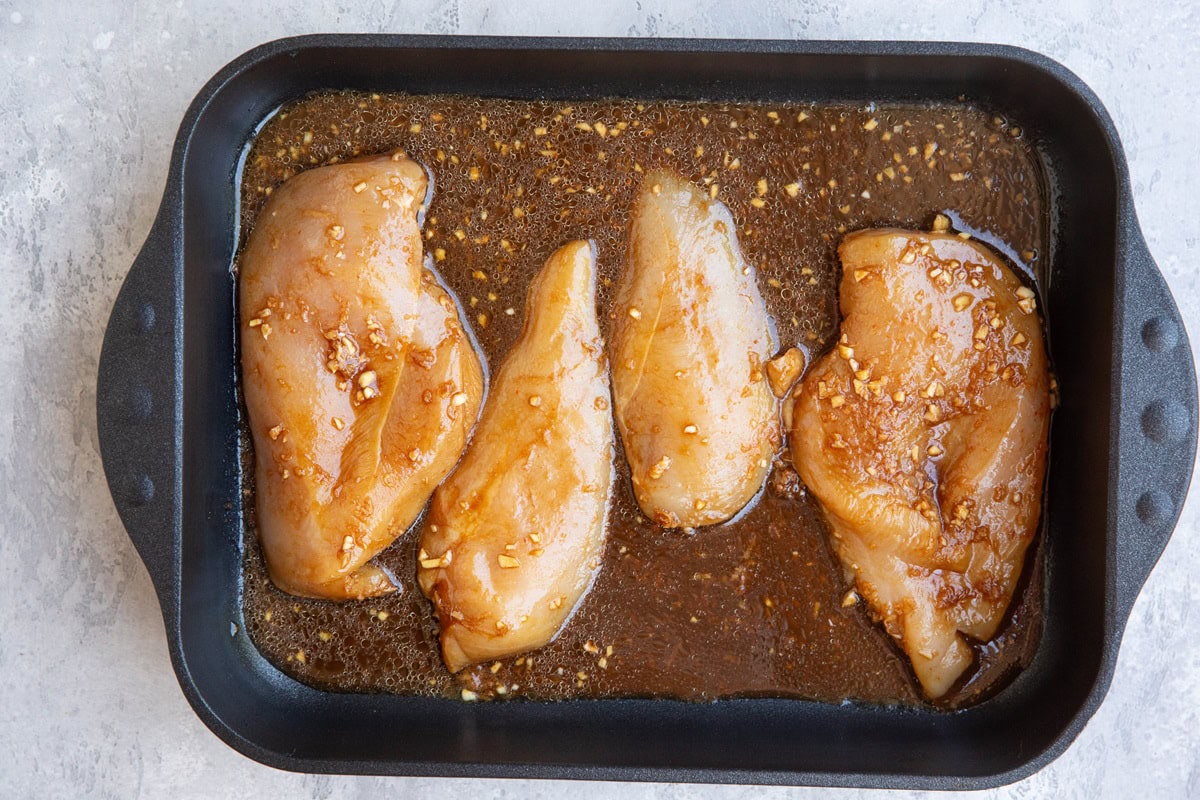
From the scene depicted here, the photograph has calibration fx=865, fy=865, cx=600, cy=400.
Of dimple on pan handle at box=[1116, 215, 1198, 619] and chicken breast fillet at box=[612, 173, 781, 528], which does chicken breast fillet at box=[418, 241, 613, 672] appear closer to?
chicken breast fillet at box=[612, 173, 781, 528]

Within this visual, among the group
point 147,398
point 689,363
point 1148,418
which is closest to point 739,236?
point 689,363

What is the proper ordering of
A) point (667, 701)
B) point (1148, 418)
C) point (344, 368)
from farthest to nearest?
point (667, 701), point (344, 368), point (1148, 418)

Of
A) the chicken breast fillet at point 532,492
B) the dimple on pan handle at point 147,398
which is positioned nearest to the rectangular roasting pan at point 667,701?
the dimple on pan handle at point 147,398

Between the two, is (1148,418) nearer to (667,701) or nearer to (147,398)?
(667,701)

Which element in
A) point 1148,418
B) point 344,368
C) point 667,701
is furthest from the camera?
point 667,701

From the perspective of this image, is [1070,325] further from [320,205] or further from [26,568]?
[26,568]

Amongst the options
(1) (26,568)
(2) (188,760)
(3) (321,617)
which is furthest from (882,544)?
(1) (26,568)

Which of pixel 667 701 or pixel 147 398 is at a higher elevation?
pixel 147 398
